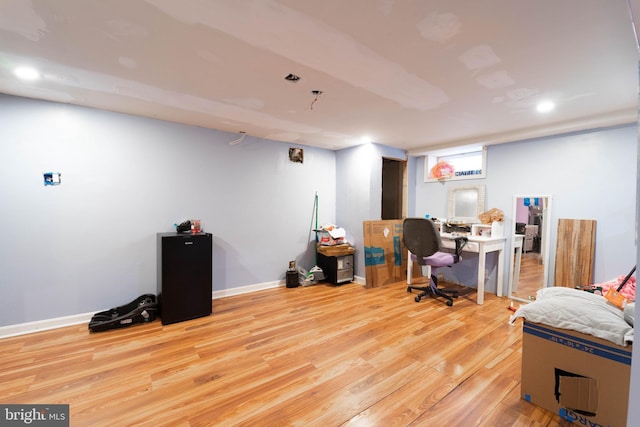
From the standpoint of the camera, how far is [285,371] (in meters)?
2.03

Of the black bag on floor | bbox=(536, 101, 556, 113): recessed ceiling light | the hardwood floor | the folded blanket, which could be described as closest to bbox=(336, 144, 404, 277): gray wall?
the hardwood floor

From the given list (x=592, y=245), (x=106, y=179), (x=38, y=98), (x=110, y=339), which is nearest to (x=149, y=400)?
(x=110, y=339)

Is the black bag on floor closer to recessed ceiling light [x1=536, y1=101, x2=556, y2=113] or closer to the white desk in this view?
the white desk

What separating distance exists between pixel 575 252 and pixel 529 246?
1.58ft

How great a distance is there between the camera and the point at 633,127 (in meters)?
2.83

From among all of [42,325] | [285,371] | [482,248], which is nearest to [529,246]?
[482,248]

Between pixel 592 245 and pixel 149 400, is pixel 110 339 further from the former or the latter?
pixel 592 245

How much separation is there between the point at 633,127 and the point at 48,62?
17.6ft

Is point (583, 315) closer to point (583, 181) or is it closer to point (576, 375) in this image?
point (576, 375)

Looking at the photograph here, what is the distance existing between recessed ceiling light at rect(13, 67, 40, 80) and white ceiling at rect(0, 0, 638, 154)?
60 mm

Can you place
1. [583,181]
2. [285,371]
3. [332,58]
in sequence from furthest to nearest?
[583,181] < [285,371] < [332,58]

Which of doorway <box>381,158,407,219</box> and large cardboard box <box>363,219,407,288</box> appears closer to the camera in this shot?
large cardboard box <box>363,219,407,288</box>

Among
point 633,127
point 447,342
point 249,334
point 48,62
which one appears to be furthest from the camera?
point 633,127

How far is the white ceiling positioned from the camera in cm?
140
